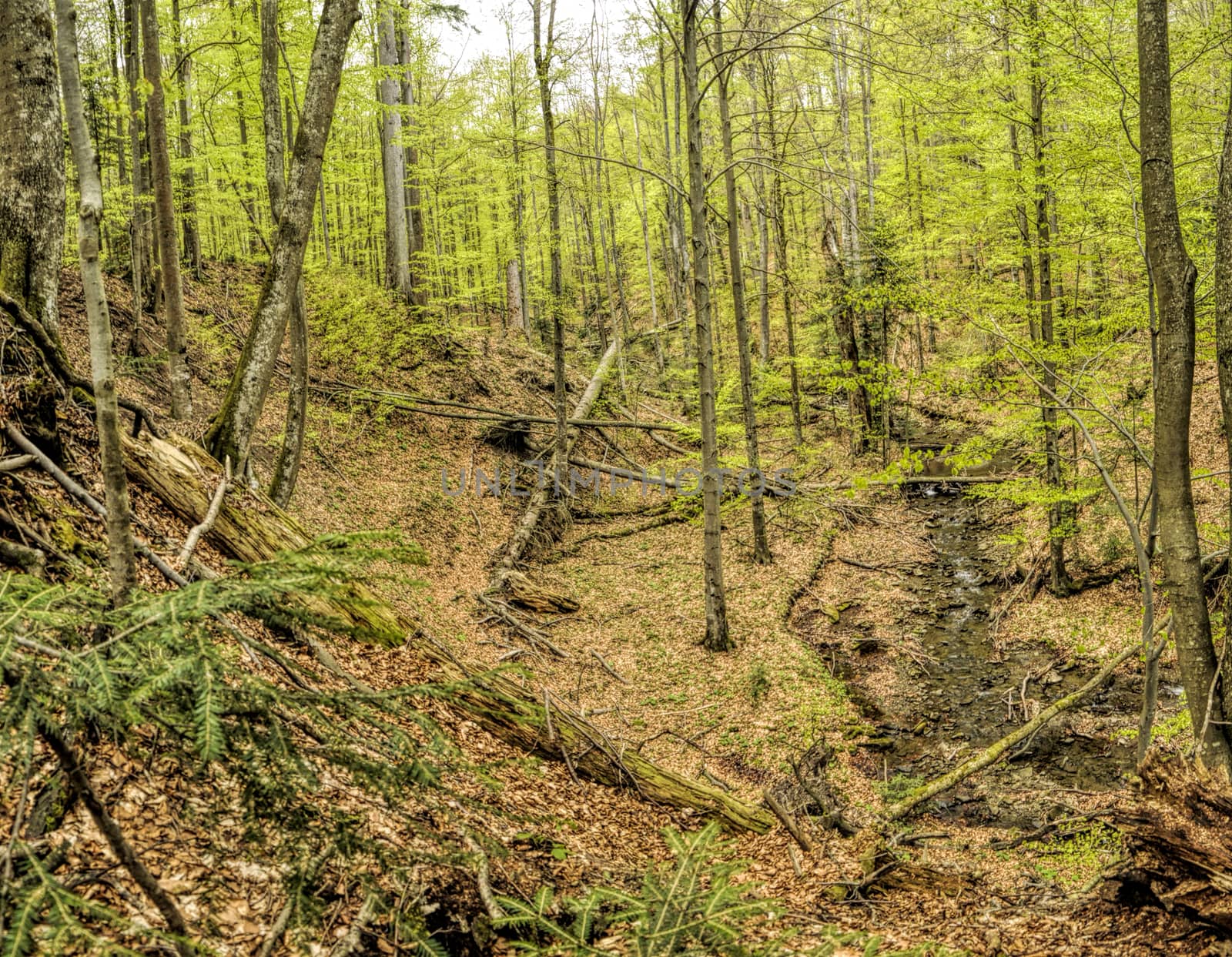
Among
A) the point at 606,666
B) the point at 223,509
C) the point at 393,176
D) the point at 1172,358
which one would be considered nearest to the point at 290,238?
the point at 223,509

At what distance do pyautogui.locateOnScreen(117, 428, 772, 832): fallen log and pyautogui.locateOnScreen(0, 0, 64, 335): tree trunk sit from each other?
1.25 meters

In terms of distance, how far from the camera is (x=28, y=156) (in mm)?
4625

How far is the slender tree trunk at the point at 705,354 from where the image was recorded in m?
9.55

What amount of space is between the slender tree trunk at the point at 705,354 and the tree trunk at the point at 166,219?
7.07m

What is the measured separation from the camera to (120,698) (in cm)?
159

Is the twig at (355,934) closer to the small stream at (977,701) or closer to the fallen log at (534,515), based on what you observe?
the small stream at (977,701)

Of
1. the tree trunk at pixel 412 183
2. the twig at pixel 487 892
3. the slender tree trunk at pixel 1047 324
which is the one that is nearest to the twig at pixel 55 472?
the twig at pixel 487 892

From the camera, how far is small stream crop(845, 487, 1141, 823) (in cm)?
772

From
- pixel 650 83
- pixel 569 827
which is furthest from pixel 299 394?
pixel 650 83

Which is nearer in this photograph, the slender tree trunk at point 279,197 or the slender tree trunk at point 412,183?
the slender tree trunk at point 279,197

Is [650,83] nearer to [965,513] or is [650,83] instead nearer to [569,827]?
[965,513]

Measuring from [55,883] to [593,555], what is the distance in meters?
12.9

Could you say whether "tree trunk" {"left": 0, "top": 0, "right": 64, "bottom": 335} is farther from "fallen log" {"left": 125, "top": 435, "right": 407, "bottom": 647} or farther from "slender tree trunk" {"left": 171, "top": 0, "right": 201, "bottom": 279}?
"slender tree trunk" {"left": 171, "top": 0, "right": 201, "bottom": 279}

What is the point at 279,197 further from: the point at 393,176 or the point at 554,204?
the point at 393,176
